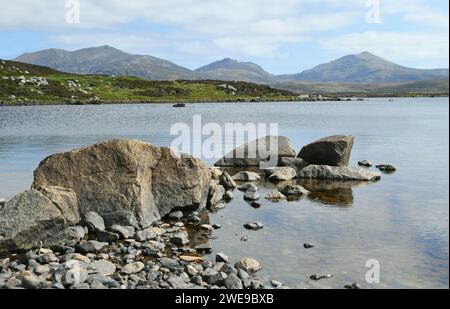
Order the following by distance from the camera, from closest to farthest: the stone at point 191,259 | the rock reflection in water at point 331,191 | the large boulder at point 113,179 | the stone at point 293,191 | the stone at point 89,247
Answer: the stone at point 191,259
the stone at point 89,247
the large boulder at point 113,179
the rock reflection in water at point 331,191
the stone at point 293,191

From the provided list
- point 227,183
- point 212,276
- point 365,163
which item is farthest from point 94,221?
point 365,163

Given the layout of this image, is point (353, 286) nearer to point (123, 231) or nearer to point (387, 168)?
point (123, 231)

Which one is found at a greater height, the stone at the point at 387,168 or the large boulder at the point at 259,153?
the large boulder at the point at 259,153

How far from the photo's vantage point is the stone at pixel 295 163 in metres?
40.2

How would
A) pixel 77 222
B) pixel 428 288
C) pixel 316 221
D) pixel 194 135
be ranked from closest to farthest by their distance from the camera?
1. pixel 428 288
2. pixel 77 222
3. pixel 316 221
4. pixel 194 135

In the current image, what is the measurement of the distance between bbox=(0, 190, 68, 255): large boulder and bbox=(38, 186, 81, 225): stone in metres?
0.71

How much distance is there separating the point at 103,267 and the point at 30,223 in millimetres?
4249

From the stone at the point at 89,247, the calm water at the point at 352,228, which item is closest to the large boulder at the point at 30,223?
the stone at the point at 89,247

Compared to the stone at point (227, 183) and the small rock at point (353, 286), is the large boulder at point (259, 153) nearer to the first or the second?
the stone at point (227, 183)

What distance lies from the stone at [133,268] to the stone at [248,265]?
335cm
